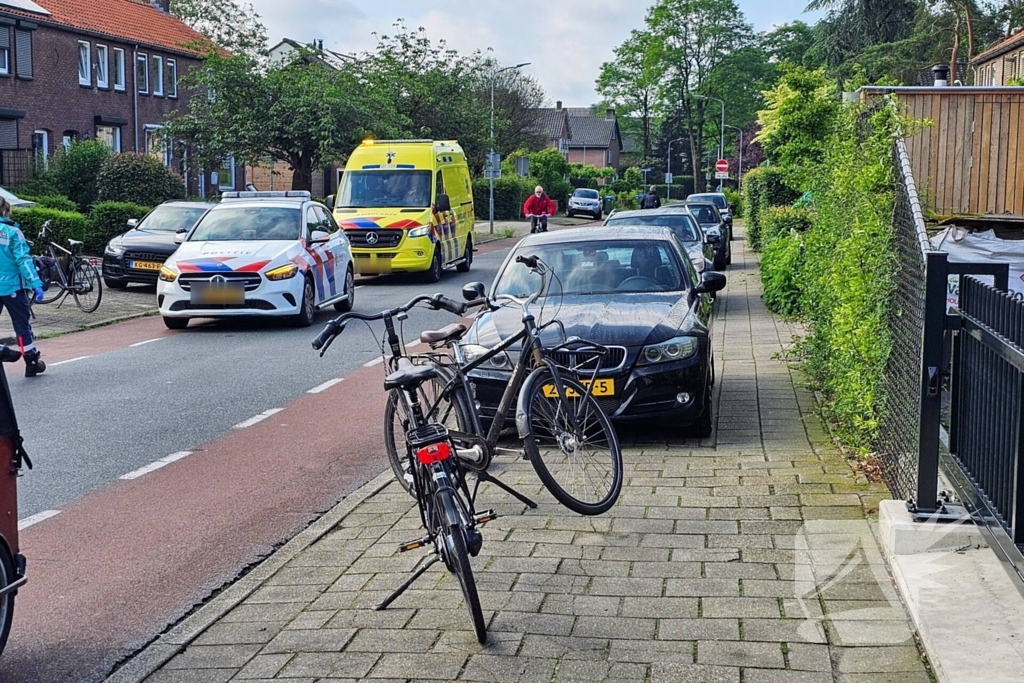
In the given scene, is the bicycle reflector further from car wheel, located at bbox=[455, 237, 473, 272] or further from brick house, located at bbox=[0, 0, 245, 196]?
brick house, located at bbox=[0, 0, 245, 196]

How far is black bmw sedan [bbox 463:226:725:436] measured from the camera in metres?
8.40

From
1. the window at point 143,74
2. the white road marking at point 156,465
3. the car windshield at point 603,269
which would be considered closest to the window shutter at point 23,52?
the window at point 143,74

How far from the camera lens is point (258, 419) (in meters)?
10.3

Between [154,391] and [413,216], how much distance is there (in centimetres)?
1393

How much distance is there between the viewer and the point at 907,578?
198 inches

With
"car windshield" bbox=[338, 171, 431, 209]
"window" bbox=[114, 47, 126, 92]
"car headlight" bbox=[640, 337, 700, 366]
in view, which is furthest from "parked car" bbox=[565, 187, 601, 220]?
"car headlight" bbox=[640, 337, 700, 366]

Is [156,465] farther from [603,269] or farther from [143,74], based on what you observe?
[143,74]

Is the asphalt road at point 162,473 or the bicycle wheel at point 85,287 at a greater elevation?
the bicycle wheel at point 85,287

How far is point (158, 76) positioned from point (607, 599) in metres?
50.6

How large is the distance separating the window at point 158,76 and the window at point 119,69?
2.48 metres

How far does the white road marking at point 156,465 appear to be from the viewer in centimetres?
821

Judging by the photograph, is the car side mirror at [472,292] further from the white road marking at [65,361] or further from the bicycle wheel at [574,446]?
the white road marking at [65,361]

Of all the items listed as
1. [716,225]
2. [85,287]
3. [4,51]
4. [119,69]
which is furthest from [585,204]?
[85,287]

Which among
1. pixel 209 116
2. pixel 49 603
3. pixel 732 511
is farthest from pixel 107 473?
pixel 209 116
